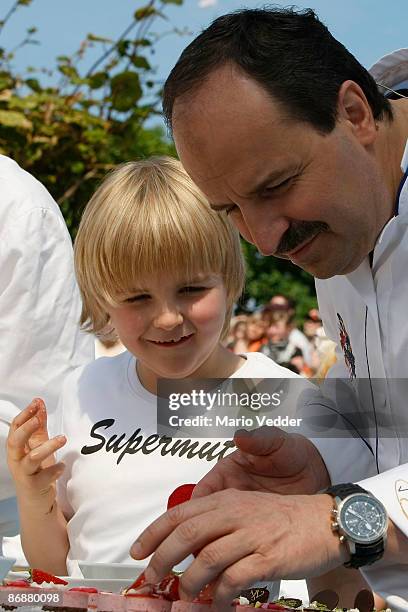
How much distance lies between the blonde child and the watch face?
2.87ft

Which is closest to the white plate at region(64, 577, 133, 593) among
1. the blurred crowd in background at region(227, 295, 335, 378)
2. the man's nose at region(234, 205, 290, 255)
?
the man's nose at region(234, 205, 290, 255)

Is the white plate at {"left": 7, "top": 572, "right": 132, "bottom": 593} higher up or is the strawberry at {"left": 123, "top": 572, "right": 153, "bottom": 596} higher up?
the strawberry at {"left": 123, "top": 572, "right": 153, "bottom": 596}

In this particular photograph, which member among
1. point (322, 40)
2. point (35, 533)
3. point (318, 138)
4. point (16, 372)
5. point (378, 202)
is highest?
point (322, 40)

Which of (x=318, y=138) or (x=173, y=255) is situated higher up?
(x=318, y=138)

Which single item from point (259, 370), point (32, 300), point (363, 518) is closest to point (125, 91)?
point (32, 300)

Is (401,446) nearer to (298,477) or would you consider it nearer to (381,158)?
(298,477)

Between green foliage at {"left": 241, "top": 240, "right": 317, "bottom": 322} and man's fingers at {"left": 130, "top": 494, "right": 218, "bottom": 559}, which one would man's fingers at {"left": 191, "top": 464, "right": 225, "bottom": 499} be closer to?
man's fingers at {"left": 130, "top": 494, "right": 218, "bottom": 559}

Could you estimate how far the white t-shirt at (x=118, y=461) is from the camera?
224cm

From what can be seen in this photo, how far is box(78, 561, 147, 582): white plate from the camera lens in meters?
1.64

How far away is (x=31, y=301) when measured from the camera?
8.25ft

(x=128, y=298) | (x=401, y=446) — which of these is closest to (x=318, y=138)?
(x=401, y=446)

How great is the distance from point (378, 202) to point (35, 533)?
1039 mm

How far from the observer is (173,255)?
7.26ft

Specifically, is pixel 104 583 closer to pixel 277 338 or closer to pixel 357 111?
pixel 357 111
